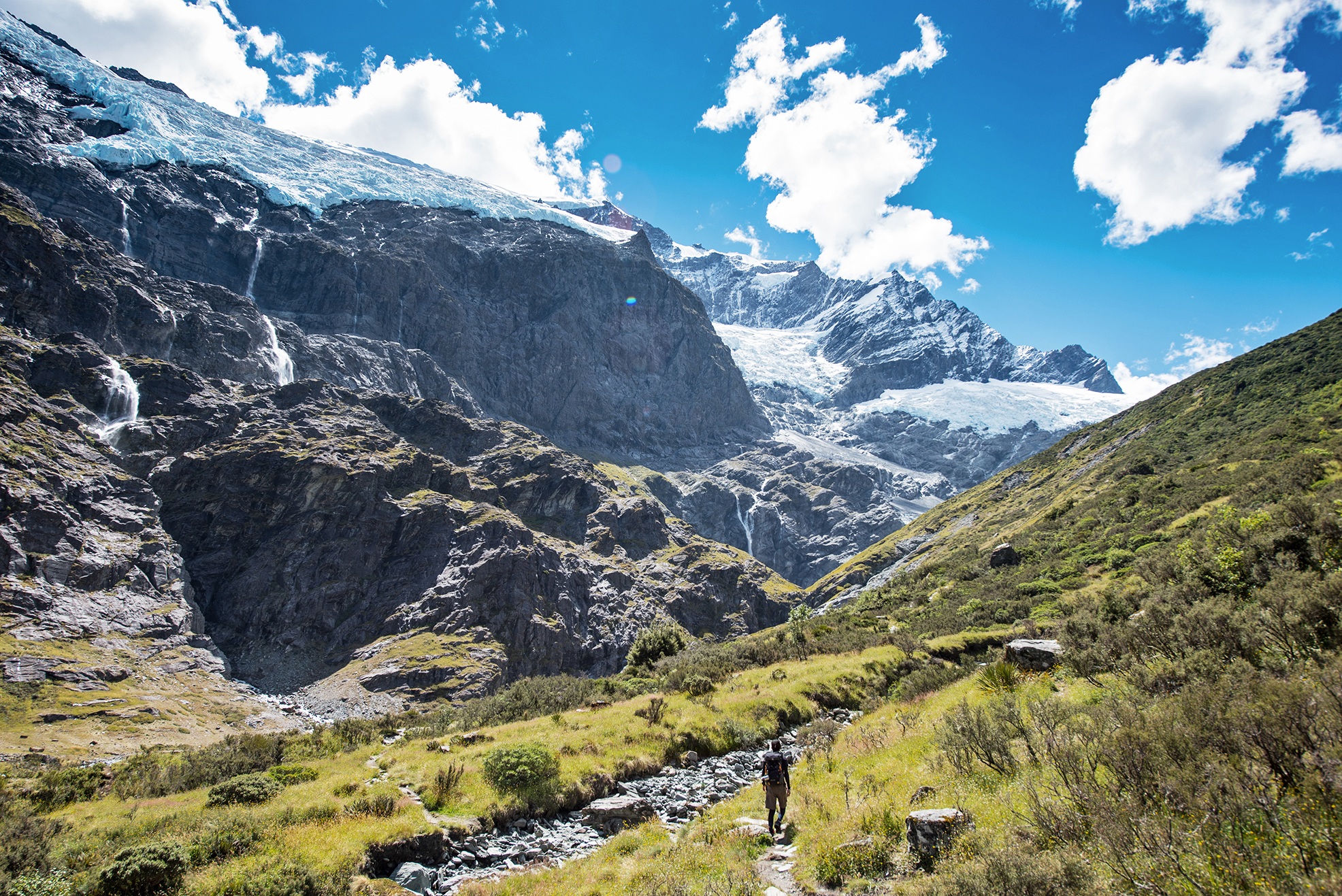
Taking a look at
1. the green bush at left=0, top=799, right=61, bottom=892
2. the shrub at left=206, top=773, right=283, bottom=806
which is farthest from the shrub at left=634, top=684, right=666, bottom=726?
the green bush at left=0, top=799, right=61, bottom=892

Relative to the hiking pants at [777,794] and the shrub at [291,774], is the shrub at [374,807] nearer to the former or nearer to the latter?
the shrub at [291,774]

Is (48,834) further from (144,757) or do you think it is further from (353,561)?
(353,561)

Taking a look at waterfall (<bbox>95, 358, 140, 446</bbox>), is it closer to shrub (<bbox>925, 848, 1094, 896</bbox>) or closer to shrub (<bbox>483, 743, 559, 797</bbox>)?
shrub (<bbox>483, 743, 559, 797</bbox>)

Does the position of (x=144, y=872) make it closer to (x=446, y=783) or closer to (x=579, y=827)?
(x=446, y=783)

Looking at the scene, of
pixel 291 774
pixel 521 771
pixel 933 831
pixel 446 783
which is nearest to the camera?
pixel 933 831

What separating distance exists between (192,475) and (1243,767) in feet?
562

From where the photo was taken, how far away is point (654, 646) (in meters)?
53.8

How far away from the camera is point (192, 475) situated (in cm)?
13350

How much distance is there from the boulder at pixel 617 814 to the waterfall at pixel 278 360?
20154cm

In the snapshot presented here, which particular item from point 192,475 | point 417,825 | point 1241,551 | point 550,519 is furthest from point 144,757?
point 550,519

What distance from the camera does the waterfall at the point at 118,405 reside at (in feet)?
419

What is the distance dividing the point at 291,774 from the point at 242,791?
2360 millimetres

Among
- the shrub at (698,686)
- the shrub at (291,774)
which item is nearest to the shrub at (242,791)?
the shrub at (291,774)

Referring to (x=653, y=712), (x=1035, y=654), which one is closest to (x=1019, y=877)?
(x=1035, y=654)
